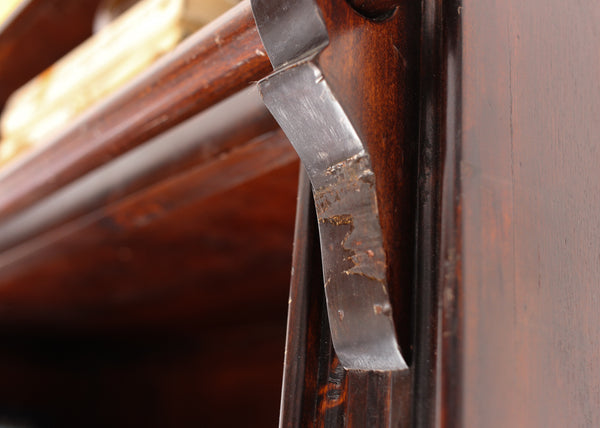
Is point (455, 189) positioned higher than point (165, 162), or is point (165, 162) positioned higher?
point (165, 162)

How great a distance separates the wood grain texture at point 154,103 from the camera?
45 centimetres

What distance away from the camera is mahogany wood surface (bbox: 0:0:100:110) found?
1.47m

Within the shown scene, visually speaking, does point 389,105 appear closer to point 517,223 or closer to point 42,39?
point 517,223

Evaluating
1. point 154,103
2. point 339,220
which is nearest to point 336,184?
point 339,220

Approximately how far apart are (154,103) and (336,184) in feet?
0.94

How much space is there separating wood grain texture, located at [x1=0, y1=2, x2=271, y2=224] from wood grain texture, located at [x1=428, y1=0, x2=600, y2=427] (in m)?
0.17

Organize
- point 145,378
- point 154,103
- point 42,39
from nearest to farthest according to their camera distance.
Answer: point 154,103 < point 42,39 < point 145,378

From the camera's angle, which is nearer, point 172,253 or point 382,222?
point 382,222

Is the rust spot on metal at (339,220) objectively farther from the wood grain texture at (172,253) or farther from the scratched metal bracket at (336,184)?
the wood grain texture at (172,253)

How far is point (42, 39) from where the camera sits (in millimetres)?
1577

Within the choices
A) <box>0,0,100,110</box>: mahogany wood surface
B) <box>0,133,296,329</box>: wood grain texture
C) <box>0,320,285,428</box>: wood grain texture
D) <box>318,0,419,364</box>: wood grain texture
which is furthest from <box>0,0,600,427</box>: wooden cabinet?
<box>0,320,285,428</box>: wood grain texture

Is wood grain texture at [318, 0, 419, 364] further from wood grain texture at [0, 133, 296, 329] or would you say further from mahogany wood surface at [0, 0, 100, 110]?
mahogany wood surface at [0, 0, 100, 110]

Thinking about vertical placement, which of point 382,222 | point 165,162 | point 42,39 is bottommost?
point 382,222

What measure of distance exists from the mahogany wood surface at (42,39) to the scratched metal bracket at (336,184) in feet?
4.00
